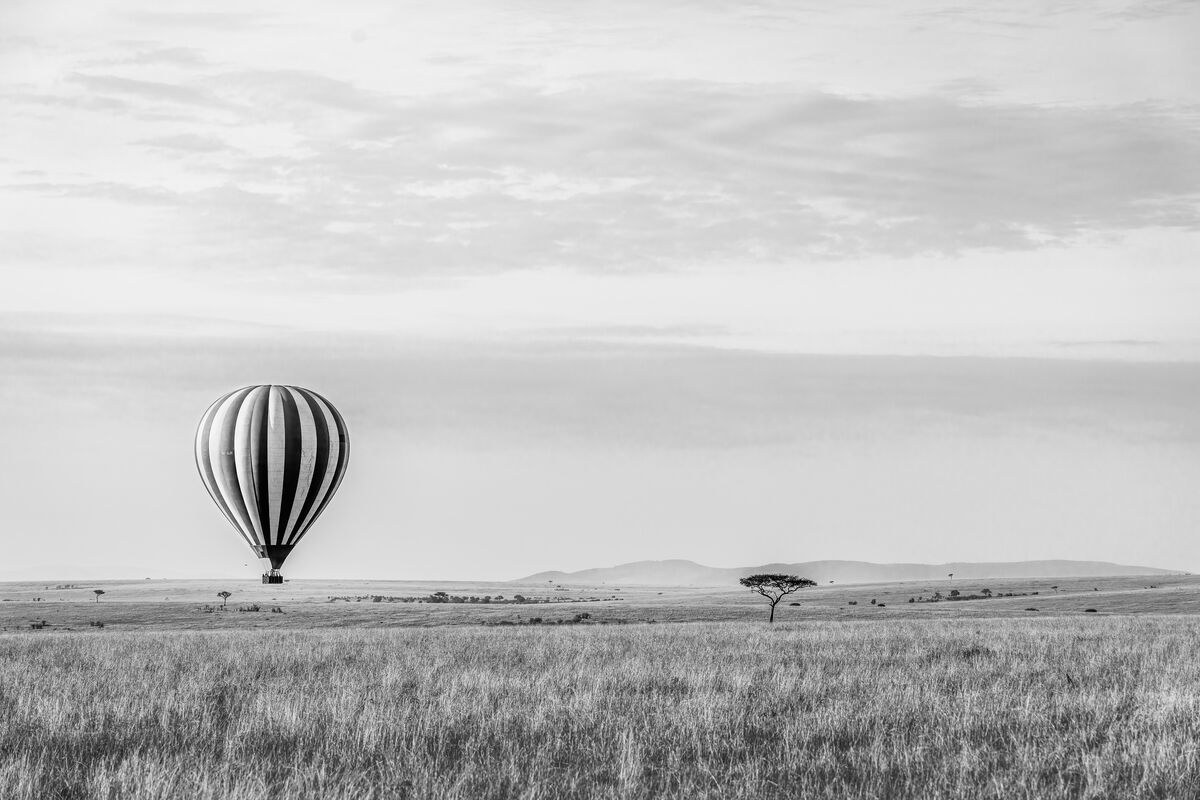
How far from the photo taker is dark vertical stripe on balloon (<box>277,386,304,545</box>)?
48.6 metres

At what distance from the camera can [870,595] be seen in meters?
106

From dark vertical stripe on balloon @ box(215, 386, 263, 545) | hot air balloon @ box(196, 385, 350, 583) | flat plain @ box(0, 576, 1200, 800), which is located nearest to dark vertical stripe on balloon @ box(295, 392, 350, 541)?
hot air balloon @ box(196, 385, 350, 583)

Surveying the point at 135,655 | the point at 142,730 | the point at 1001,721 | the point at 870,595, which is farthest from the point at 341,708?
the point at 870,595

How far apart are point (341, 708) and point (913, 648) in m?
15.8

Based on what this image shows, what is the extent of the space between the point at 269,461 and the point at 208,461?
328 centimetres

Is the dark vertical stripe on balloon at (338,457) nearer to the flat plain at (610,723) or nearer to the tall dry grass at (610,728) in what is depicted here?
the flat plain at (610,723)

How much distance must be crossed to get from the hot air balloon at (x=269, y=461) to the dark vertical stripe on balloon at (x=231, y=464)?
1.7 inches

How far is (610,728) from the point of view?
13.0 meters

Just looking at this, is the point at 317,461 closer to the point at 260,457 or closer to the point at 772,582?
the point at 260,457

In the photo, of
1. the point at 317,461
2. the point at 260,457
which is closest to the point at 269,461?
the point at 260,457

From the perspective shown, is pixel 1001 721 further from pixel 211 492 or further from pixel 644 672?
pixel 211 492

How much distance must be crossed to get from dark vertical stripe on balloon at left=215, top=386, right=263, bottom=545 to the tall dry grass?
2555 centimetres

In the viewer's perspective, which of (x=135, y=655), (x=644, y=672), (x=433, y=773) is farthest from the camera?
(x=135, y=655)

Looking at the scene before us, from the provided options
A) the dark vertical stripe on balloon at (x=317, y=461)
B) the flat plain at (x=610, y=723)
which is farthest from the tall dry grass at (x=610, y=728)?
the dark vertical stripe on balloon at (x=317, y=461)
